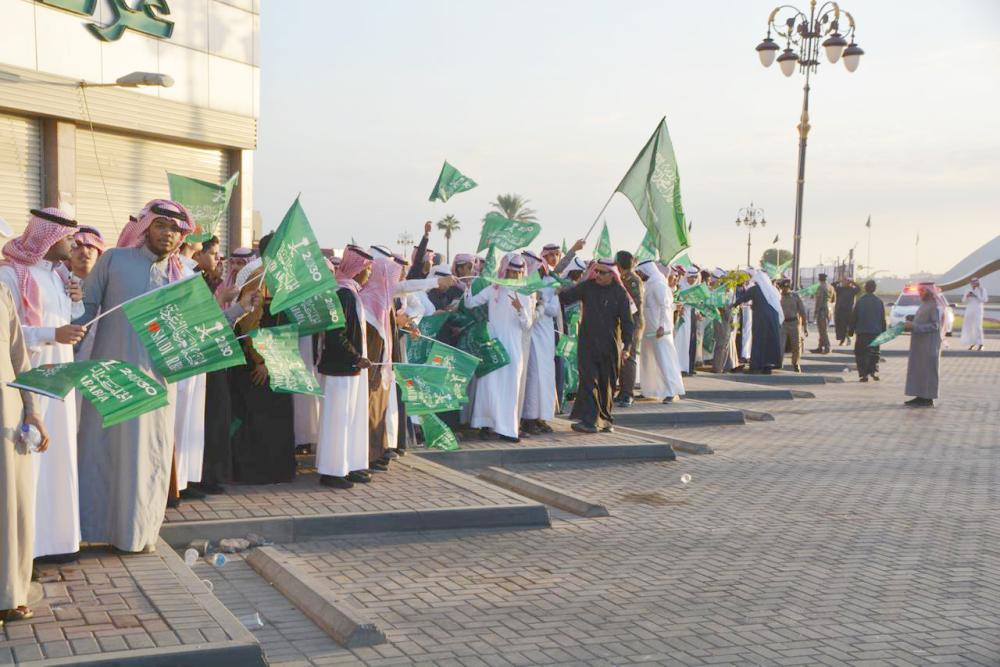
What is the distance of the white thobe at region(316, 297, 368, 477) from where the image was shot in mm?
8414

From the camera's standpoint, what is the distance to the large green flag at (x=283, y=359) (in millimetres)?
7500

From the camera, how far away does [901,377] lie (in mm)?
22734

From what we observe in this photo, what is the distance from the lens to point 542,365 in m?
12.0

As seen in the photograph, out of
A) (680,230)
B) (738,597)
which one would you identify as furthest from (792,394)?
(738,597)

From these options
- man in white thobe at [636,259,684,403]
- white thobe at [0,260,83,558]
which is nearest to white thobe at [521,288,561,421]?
man in white thobe at [636,259,684,403]

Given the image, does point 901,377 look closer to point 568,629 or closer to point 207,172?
point 207,172

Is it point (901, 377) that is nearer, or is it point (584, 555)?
point (584, 555)

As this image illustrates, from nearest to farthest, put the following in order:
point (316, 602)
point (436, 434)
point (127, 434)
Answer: point (316, 602) → point (127, 434) → point (436, 434)

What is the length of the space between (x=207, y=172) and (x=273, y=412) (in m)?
10.6

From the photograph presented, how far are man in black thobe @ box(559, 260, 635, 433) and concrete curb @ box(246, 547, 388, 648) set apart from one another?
5.85 metres

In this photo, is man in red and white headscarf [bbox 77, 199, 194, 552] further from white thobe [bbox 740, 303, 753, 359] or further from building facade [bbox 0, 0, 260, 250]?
white thobe [bbox 740, 303, 753, 359]

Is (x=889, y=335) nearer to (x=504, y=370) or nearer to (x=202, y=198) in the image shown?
(x=504, y=370)

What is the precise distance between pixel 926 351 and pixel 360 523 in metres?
12.4

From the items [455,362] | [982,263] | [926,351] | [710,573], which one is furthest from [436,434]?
[982,263]
